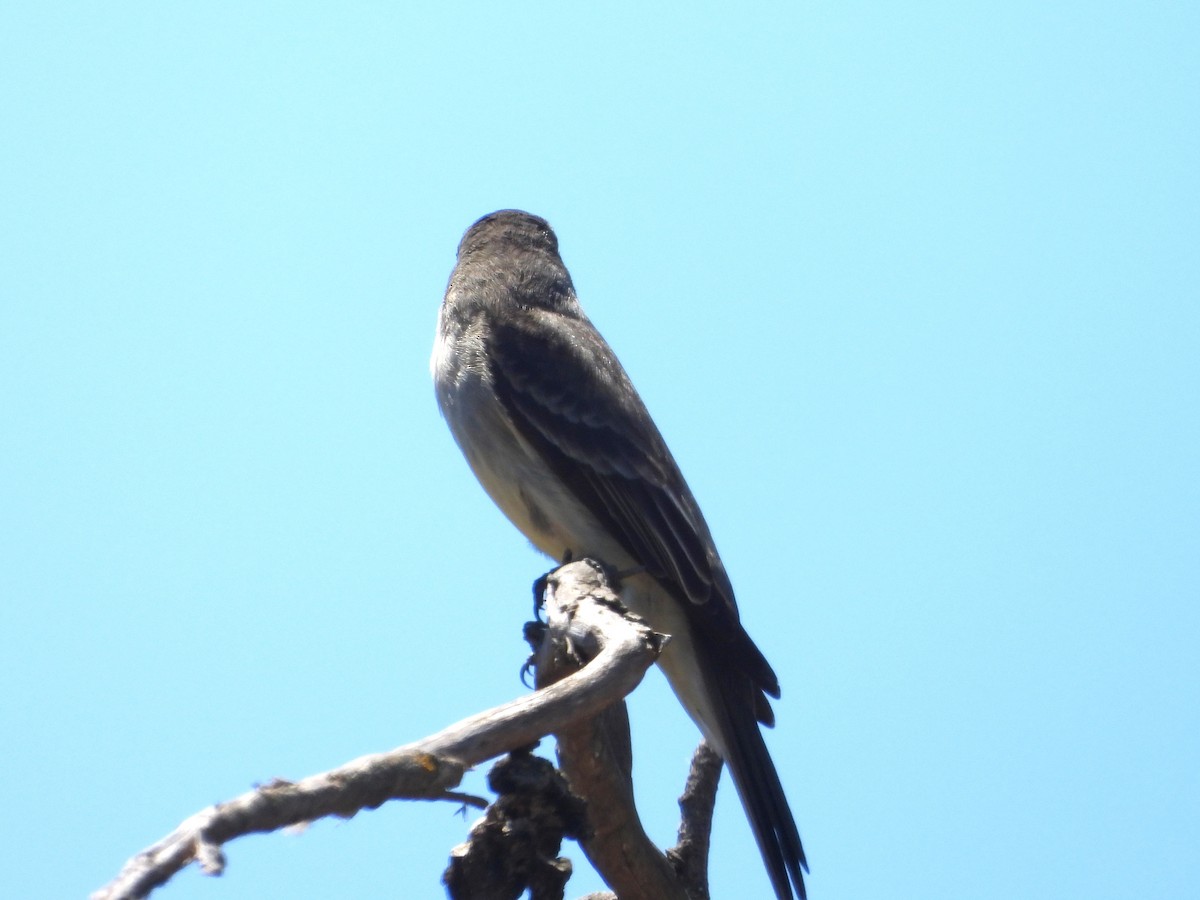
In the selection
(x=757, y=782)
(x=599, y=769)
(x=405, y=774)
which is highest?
(x=757, y=782)

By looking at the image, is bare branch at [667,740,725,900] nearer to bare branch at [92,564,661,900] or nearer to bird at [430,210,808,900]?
bird at [430,210,808,900]

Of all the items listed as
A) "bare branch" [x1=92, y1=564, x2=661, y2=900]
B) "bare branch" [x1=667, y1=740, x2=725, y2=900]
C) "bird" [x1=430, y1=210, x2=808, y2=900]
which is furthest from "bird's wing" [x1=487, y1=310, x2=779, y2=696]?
"bare branch" [x1=92, y1=564, x2=661, y2=900]

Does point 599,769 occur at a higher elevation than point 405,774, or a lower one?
higher

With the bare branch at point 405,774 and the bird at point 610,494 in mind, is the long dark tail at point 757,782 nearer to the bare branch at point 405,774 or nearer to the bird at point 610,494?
the bird at point 610,494

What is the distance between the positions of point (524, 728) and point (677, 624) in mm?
3787

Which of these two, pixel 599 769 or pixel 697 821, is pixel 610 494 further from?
pixel 599 769

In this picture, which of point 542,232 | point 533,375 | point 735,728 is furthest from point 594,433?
point 542,232

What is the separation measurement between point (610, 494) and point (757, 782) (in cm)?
170

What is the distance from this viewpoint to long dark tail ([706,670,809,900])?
6001 millimetres

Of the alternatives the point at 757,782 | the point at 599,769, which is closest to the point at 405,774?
the point at 599,769

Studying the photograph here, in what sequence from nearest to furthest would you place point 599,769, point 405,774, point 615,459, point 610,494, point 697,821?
1. point 405,774
2. point 599,769
3. point 697,821
4. point 610,494
5. point 615,459

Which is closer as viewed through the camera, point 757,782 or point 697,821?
point 697,821

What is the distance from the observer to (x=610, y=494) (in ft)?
23.8

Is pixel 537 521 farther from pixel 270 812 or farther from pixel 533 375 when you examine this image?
pixel 270 812
